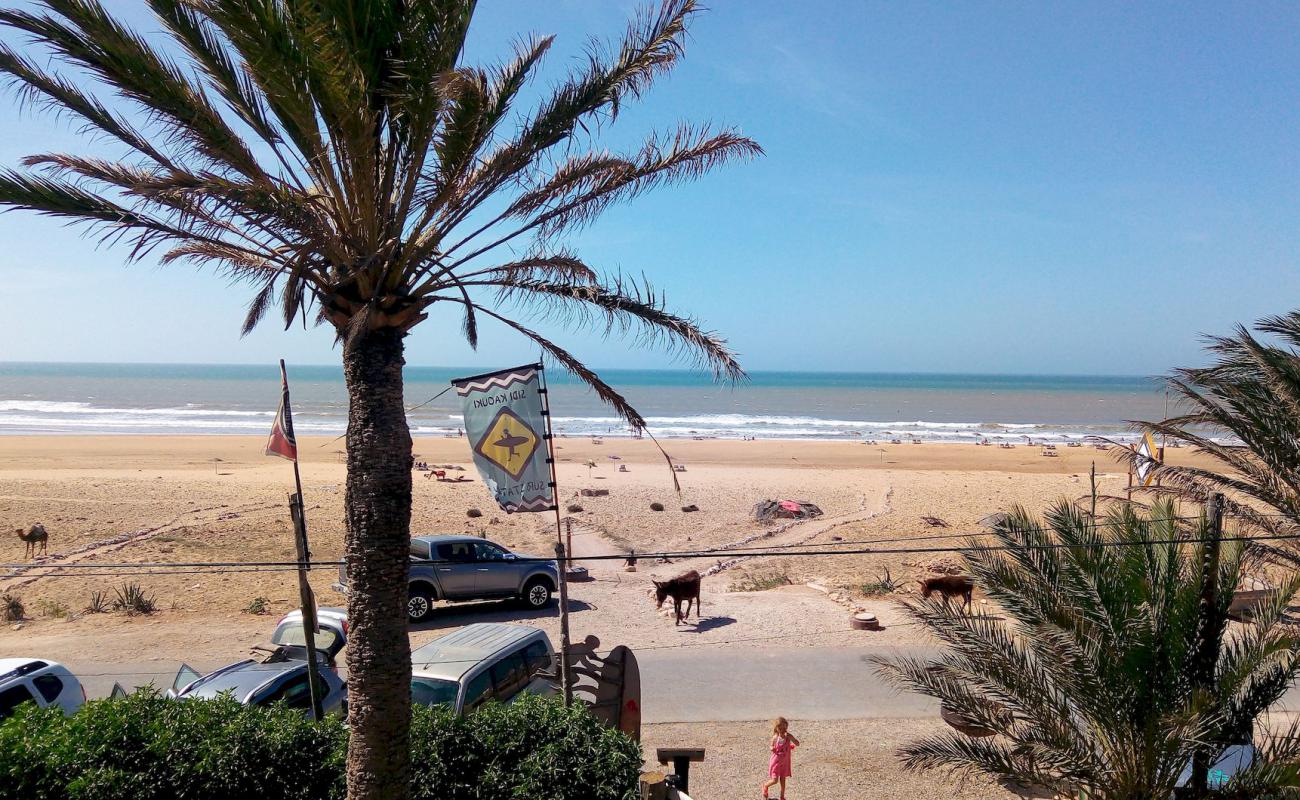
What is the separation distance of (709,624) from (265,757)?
10.1 m

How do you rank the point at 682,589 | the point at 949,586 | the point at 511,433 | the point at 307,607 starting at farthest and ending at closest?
the point at 682,589
the point at 949,586
the point at 307,607
the point at 511,433

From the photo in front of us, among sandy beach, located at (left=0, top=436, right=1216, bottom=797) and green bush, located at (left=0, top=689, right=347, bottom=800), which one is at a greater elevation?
green bush, located at (left=0, top=689, right=347, bottom=800)

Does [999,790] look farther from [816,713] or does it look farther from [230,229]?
[230,229]

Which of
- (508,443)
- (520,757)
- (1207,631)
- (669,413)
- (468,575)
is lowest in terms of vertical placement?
(468,575)

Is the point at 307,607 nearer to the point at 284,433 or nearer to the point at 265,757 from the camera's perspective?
the point at 265,757

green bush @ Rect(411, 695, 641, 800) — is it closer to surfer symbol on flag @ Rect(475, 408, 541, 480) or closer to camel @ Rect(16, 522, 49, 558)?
surfer symbol on flag @ Rect(475, 408, 541, 480)

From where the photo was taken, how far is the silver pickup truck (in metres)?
15.9

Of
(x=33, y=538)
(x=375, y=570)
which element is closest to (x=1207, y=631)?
(x=375, y=570)

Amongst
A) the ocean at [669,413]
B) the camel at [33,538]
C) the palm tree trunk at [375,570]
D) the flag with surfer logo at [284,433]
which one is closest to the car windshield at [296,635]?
the flag with surfer logo at [284,433]

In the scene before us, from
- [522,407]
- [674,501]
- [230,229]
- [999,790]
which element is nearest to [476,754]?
[522,407]

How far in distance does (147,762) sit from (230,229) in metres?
4.46

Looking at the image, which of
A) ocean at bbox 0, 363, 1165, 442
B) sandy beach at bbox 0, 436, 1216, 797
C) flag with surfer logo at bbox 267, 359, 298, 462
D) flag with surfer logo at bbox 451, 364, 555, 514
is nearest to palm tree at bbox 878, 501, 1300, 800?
sandy beach at bbox 0, 436, 1216, 797

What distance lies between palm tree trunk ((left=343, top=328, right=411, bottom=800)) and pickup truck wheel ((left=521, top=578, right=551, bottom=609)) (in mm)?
11200

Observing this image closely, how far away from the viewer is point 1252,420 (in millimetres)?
8539
